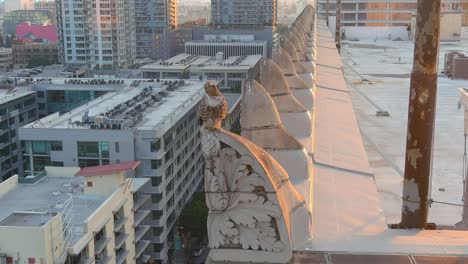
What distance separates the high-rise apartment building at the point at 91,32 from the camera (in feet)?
245

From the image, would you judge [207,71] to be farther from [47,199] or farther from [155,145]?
[47,199]

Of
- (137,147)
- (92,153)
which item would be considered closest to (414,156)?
(137,147)

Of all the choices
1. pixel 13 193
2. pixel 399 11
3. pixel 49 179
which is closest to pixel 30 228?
pixel 13 193

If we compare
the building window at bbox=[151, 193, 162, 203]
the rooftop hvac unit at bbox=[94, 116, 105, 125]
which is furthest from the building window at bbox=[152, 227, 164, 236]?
the rooftop hvac unit at bbox=[94, 116, 105, 125]

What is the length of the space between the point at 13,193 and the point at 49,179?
6.41 feet

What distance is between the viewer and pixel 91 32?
2992 inches

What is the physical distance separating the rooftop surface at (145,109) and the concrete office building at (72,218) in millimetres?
5305

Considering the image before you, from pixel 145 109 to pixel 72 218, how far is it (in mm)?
14717

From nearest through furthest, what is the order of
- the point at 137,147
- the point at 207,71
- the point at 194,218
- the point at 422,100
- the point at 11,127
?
1. the point at 422,100
2. the point at 137,147
3. the point at 194,218
4. the point at 11,127
5. the point at 207,71

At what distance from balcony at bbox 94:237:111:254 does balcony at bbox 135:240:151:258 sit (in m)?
5.05

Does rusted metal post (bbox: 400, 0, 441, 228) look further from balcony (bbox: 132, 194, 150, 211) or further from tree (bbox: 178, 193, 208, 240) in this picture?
tree (bbox: 178, 193, 208, 240)

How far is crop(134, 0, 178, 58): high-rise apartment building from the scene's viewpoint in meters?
97.9

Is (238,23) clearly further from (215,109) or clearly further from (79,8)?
(215,109)

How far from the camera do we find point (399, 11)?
3491 centimetres
